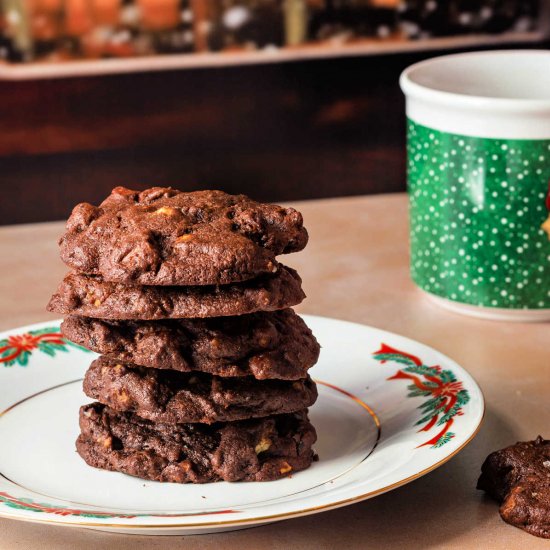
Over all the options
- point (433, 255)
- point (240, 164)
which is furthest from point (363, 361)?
point (240, 164)

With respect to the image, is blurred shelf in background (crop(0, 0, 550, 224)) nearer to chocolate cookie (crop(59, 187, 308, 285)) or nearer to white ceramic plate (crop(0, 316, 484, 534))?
white ceramic plate (crop(0, 316, 484, 534))

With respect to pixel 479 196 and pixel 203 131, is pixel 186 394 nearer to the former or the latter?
pixel 479 196

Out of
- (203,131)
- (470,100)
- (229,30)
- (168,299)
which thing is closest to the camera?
(168,299)

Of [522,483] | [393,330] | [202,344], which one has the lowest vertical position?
[393,330]

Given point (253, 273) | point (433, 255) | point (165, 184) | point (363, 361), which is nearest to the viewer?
point (253, 273)

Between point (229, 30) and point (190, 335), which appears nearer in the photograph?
point (190, 335)

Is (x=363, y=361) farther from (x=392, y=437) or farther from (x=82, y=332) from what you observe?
(x=82, y=332)

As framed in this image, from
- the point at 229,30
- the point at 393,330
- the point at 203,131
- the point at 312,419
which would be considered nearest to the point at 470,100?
the point at 393,330

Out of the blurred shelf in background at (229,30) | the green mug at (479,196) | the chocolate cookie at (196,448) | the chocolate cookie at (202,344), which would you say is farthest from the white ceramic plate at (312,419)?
the blurred shelf in background at (229,30)
